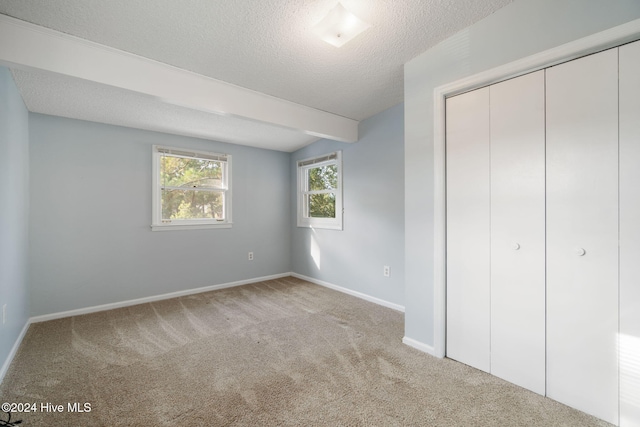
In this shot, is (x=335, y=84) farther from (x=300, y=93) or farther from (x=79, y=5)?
(x=79, y=5)

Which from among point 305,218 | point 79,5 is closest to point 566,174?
point 79,5

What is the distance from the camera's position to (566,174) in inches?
65.5

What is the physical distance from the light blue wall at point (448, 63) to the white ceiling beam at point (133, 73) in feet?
4.57

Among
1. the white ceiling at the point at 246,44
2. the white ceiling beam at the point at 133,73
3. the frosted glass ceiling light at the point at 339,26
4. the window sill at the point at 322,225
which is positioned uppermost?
the white ceiling at the point at 246,44

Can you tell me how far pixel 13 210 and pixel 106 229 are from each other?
3.49 ft

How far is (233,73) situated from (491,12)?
2024mm

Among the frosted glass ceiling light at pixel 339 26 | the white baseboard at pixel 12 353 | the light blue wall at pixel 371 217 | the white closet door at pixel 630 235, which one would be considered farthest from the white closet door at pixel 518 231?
the white baseboard at pixel 12 353

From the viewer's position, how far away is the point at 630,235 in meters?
1.46

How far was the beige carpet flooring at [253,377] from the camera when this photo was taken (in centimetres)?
156

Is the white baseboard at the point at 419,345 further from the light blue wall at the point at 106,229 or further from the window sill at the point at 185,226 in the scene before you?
the window sill at the point at 185,226

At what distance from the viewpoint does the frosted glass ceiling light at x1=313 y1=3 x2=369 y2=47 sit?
1.68 m

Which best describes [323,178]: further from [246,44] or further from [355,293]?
[246,44]

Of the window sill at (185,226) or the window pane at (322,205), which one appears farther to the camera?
the window pane at (322,205)

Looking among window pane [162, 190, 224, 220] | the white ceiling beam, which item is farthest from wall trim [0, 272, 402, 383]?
the white ceiling beam
